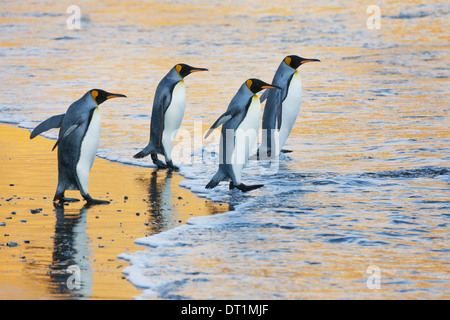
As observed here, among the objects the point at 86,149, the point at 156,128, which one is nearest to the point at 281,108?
the point at 156,128

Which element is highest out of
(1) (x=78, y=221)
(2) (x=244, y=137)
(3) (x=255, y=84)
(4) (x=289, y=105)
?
(3) (x=255, y=84)

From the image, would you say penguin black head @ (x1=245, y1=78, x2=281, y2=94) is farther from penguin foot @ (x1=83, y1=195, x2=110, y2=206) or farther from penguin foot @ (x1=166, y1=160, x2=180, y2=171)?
penguin foot @ (x1=83, y1=195, x2=110, y2=206)

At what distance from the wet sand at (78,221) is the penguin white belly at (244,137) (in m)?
0.39

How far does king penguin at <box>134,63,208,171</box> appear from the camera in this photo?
668 centimetres

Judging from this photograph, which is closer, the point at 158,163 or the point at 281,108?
the point at 158,163

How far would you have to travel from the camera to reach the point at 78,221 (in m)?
5.00

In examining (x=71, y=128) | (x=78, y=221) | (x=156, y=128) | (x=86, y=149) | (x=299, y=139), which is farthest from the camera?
(x=299, y=139)

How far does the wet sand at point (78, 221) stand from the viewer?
378 centimetres

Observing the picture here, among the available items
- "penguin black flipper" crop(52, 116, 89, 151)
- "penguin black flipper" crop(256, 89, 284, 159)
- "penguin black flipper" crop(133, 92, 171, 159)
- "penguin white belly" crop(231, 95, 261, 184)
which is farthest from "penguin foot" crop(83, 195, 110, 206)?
"penguin black flipper" crop(256, 89, 284, 159)

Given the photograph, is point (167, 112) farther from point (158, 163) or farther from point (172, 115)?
point (158, 163)

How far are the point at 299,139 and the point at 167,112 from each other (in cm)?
187

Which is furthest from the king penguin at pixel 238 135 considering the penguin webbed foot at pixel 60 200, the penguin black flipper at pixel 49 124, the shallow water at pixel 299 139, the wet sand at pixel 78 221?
the penguin black flipper at pixel 49 124

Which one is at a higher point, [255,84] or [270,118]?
[255,84]
